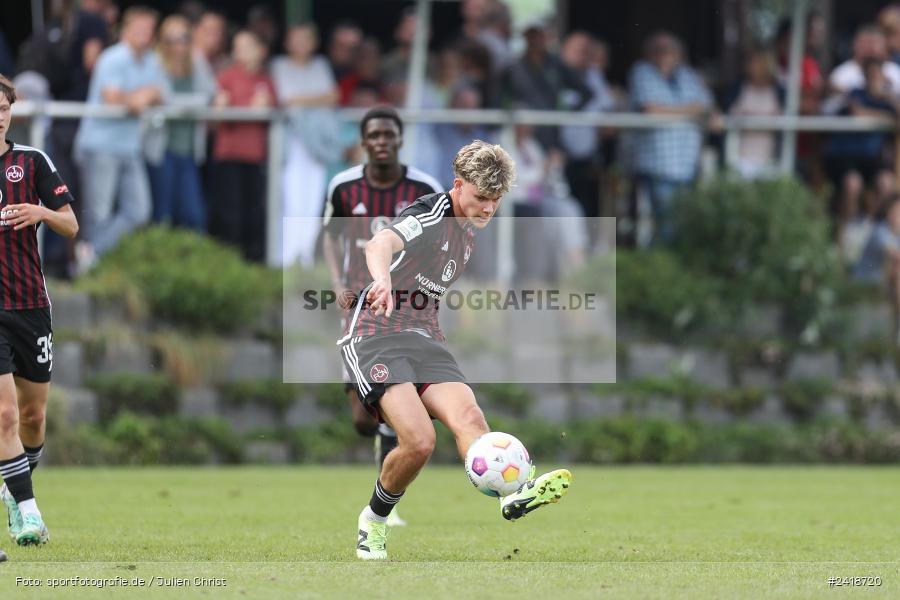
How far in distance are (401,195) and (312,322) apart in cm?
659

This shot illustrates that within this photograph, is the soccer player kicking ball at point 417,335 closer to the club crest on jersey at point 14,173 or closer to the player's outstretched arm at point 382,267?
the player's outstretched arm at point 382,267

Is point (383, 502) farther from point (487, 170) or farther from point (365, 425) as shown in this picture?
point (365, 425)

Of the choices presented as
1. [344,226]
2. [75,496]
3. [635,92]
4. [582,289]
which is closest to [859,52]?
[635,92]

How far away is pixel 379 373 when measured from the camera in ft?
28.6

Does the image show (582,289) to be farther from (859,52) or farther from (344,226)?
(344,226)

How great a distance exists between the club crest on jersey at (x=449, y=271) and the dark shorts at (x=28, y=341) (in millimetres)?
2310

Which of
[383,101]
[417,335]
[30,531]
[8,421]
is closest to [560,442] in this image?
[383,101]

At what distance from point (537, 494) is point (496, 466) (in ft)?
0.86

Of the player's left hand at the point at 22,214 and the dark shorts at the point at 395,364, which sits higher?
the player's left hand at the point at 22,214

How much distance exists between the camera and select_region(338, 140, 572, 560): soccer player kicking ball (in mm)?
8586

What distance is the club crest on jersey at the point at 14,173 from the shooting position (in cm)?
922

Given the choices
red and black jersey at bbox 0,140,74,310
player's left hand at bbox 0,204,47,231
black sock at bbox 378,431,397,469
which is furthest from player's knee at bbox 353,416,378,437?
player's left hand at bbox 0,204,47,231

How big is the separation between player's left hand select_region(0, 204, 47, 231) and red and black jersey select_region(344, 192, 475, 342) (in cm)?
184

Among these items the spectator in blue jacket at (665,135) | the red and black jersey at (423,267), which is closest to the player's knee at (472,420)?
the red and black jersey at (423,267)
